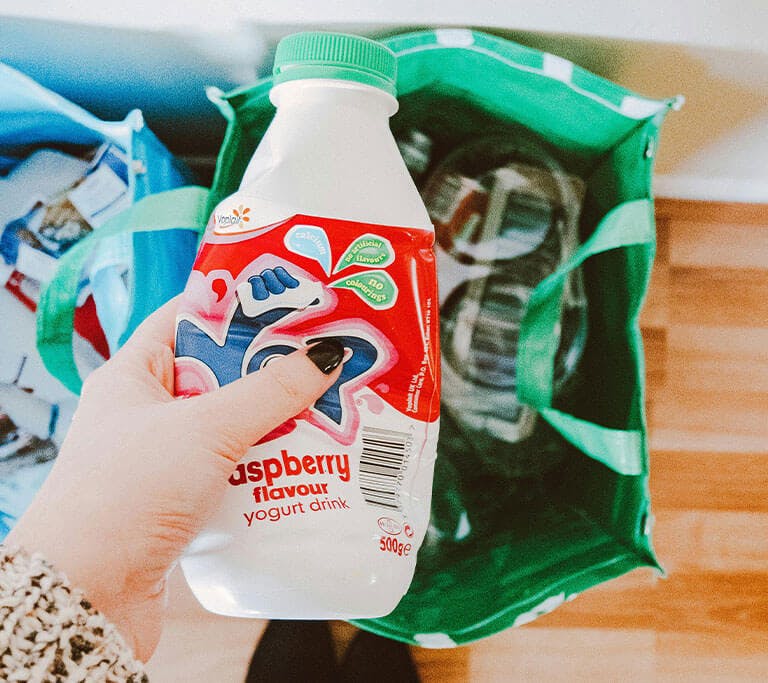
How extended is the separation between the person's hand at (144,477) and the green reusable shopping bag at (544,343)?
187mm

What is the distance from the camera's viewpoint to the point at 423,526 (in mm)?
469

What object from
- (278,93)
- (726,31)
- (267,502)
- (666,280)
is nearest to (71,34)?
(278,93)

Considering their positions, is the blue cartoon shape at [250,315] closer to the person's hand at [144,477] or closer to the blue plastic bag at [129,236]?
the person's hand at [144,477]

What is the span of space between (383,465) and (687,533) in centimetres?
60

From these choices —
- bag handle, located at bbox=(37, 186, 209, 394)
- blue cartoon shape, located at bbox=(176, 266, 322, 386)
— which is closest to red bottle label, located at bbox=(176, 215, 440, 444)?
blue cartoon shape, located at bbox=(176, 266, 322, 386)

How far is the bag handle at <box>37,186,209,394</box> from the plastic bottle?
0.11 metres

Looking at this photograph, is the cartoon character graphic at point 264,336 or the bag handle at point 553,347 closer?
the cartoon character graphic at point 264,336

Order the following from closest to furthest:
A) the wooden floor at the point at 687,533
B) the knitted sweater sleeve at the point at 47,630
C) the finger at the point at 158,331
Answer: the knitted sweater sleeve at the point at 47,630
the finger at the point at 158,331
the wooden floor at the point at 687,533

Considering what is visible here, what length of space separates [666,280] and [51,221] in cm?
74

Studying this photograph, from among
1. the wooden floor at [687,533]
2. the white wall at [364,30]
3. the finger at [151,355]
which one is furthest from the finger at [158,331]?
the wooden floor at [687,533]

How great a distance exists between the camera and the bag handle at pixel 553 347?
0.53m

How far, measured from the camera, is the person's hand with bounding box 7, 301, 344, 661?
14.6 inches

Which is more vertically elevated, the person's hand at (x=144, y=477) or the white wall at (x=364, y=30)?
the white wall at (x=364, y=30)

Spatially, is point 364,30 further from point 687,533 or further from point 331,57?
point 687,533
